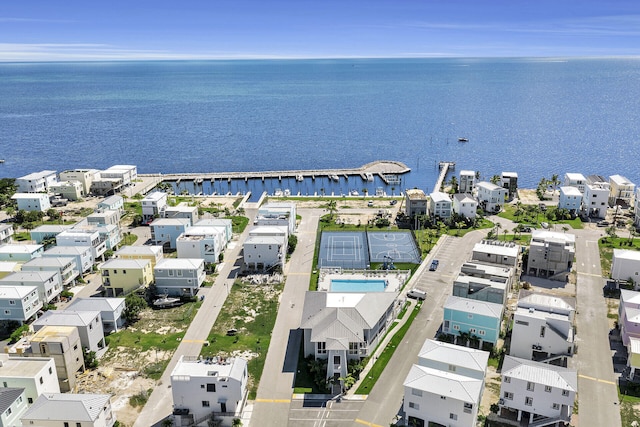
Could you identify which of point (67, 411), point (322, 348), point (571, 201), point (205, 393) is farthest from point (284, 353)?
point (571, 201)

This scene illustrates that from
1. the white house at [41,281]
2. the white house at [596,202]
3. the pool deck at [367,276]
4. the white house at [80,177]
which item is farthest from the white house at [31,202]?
the white house at [596,202]

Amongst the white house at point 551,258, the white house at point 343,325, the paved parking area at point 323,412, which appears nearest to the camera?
the paved parking area at point 323,412

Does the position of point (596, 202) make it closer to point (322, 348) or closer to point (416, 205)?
point (416, 205)

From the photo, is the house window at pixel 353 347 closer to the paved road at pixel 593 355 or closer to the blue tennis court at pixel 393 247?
the paved road at pixel 593 355

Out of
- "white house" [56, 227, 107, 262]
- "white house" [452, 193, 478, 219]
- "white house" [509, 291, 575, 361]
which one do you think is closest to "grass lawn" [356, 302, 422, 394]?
"white house" [509, 291, 575, 361]

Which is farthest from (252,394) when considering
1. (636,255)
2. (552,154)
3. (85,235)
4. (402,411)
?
(552,154)

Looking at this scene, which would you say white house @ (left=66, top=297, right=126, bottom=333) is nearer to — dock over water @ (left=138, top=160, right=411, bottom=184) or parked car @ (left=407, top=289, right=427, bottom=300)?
parked car @ (left=407, top=289, right=427, bottom=300)
